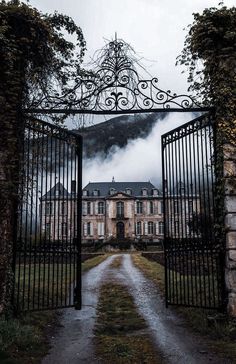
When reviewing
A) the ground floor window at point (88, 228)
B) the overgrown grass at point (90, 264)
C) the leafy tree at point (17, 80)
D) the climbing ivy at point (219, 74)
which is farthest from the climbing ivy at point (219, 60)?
the ground floor window at point (88, 228)

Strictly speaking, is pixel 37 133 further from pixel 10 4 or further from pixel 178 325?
pixel 178 325

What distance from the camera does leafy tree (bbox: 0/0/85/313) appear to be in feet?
20.2

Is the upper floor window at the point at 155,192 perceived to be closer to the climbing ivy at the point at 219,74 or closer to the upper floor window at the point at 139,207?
the upper floor window at the point at 139,207

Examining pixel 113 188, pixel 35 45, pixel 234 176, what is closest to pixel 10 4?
pixel 35 45

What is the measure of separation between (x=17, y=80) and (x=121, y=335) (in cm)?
409

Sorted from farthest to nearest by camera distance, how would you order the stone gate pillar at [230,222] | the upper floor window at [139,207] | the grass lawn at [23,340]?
1. the upper floor window at [139,207]
2. the stone gate pillar at [230,222]
3. the grass lawn at [23,340]

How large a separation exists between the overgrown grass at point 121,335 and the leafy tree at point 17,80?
5.29ft

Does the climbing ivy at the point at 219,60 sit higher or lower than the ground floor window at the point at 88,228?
higher

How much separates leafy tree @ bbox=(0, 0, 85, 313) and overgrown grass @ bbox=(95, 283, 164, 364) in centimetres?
161

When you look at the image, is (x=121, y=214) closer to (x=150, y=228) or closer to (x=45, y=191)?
(x=150, y=228)

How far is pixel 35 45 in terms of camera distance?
682 centimetres

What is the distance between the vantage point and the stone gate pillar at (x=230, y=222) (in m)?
6.09

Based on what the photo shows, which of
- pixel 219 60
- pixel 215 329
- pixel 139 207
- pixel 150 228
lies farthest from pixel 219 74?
pixel 139 207

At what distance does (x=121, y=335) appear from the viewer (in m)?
6.00
